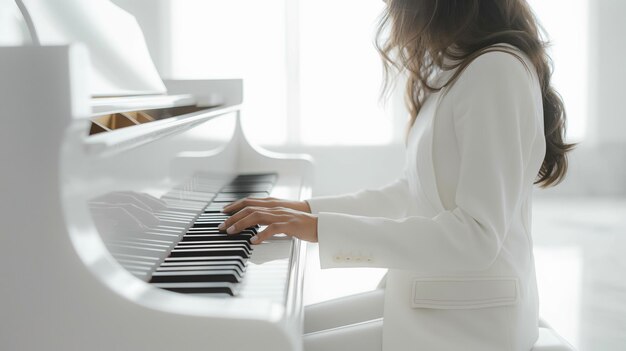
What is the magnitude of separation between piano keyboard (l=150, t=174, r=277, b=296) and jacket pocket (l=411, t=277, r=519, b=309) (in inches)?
13.8

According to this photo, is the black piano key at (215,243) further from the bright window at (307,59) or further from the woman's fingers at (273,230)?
the bright window at (307,59)

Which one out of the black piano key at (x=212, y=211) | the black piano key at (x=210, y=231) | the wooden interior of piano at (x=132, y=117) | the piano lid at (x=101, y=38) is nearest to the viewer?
the black piano key at (x=210, y=231)

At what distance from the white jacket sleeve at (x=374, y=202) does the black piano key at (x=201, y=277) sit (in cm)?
66

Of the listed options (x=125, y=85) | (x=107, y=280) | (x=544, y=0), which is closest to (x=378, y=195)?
(x=125, y=85)

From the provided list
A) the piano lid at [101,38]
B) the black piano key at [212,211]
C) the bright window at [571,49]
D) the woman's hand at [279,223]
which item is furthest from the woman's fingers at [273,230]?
the bright window at [571,49]

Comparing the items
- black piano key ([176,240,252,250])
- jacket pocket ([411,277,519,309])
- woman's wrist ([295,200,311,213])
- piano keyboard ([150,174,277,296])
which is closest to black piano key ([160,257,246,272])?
piano keyboard ([150,174,277,296])

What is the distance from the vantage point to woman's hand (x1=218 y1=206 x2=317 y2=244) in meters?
1.29

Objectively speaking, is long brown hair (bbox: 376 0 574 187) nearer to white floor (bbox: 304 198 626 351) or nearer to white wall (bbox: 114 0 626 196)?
white floor (bbox: 304 198 626 351)

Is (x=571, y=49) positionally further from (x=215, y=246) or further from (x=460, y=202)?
(x=215, y=246)

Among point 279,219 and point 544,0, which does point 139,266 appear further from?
point 544,0

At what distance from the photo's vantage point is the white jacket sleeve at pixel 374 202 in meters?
1.77

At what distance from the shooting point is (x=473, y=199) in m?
1.22

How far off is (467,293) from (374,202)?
50 cm

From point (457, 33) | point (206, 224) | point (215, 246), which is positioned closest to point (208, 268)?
point (215, 246)
